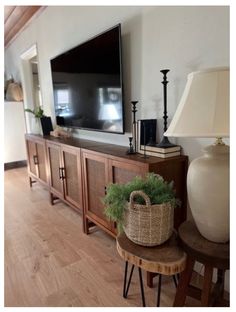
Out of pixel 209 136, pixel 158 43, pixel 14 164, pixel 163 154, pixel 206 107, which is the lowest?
pixel 14 164

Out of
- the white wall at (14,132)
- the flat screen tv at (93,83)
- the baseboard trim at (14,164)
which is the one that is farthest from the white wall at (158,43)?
the baseboard trim at (14,164)

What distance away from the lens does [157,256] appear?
0.98m

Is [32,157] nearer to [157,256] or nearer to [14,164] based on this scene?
[14,164]

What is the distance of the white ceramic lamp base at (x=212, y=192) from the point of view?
880 mm

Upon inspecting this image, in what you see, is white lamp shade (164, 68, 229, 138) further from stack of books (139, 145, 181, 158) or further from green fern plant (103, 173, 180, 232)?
stack of books (139, 145, 181, 158)

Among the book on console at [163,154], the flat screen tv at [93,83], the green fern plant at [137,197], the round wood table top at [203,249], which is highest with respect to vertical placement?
the flat screen tv at [93,83]

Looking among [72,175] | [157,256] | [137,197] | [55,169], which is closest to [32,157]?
[55,169]

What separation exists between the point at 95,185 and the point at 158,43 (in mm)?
1128

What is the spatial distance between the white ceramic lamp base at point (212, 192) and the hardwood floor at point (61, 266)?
63cm

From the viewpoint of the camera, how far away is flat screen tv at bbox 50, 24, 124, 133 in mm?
1819

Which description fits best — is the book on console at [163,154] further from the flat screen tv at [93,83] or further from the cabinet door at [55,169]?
the cabinet door at [55,169]

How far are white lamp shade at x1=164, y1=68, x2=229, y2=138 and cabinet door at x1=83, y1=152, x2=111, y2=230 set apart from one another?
35.3 inches

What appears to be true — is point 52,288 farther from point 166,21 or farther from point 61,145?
point 166,21

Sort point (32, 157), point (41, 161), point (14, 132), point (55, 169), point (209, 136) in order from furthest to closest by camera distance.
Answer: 1. point (14, 132)
2. point (32, 157)
3. point (41, 161)
4. point (55, 169)
5. point (209, 136)
